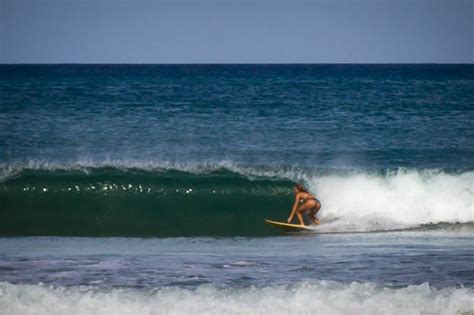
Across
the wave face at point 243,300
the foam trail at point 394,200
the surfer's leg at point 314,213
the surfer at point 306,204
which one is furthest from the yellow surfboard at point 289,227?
the wave face at point 243,300

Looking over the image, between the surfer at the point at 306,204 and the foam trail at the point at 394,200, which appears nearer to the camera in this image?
the surfer at the point at 306,204

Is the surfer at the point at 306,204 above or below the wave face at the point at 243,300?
above

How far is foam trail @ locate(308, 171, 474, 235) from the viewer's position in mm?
16219

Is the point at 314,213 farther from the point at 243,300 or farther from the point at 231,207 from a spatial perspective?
the point at 243,300

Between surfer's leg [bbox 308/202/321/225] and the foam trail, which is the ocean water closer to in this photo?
the foam trail

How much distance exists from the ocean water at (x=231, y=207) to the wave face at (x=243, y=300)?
2 centimetres

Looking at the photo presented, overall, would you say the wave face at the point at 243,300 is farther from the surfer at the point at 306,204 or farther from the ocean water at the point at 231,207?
the surfer at the point at 306,204

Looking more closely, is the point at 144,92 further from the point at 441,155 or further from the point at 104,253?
the point at 104,253

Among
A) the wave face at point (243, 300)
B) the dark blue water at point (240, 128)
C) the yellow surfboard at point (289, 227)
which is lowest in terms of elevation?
the wave face at point (243, 300)

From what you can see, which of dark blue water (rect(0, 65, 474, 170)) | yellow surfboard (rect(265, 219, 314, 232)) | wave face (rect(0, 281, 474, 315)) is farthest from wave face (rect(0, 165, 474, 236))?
wave face (rect(0, 281, 474, 315))

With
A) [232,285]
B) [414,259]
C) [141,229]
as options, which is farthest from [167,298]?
[141,229]

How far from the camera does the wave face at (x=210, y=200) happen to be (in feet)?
53.4

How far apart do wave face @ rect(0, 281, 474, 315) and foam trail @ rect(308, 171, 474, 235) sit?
558 centimetres

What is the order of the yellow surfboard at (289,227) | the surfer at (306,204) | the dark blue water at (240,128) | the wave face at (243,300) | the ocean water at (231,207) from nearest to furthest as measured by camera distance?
the wave face at (243,300) → the ocean water at (231,207) → the yellow surfboard at (289,227) → the surfer at (306,204) → the dark blue water at (240,128)
